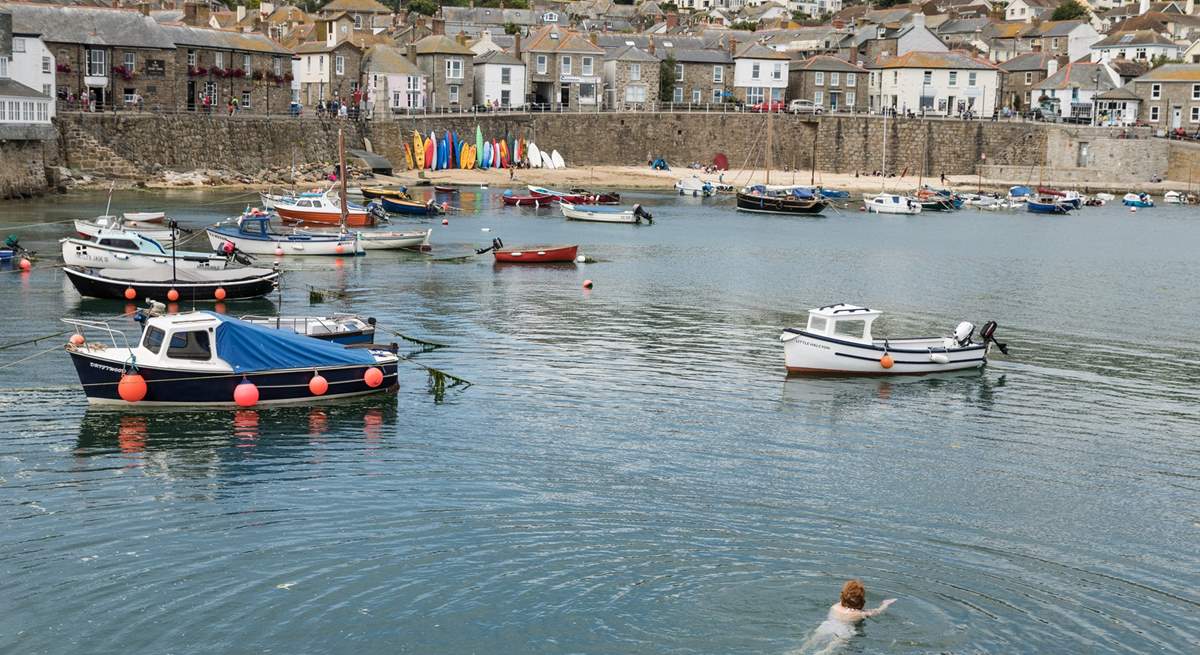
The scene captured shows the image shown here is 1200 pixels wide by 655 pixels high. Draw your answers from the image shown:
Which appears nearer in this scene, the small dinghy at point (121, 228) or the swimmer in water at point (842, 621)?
the swimmer in water at point (842, 621)

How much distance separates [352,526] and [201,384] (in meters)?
9.55

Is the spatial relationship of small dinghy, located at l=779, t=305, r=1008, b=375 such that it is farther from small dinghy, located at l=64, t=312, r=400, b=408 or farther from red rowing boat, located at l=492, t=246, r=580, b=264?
red rowing boat, located at l=492, t=246, r=580, b=264

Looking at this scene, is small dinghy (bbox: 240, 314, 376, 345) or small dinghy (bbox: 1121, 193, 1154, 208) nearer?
small dinghy (bbox: 240, 314, 376, 345)

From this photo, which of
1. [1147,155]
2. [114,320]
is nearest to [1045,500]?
[114,320]

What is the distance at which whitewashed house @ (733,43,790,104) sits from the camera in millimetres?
120938

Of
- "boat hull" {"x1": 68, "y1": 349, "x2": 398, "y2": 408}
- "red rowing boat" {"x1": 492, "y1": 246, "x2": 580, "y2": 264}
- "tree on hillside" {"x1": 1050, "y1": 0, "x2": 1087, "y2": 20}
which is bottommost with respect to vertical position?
"boat hull" {"x1": 68, "y1": 349, "x2": 398, "y2": 408}

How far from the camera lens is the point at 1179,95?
389ft

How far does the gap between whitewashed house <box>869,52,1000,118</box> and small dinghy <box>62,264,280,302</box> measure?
79.2 m

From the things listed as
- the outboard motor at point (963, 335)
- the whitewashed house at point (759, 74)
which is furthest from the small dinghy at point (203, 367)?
the whitewashed house at point (759, 74)

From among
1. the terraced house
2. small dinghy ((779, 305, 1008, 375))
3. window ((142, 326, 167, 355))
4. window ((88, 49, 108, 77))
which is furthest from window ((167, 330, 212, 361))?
the terraced house

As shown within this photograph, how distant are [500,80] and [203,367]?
8315cm

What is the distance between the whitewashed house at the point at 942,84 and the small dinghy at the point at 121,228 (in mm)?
71173

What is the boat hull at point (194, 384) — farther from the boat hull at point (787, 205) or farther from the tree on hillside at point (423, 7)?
the tree on hillside at point (423, 7)

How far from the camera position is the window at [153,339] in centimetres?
3419
